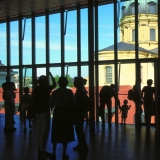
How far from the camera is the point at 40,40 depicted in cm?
1308

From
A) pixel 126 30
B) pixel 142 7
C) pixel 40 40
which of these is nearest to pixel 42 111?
pixel 126 30

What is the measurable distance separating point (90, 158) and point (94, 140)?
72.0 inches

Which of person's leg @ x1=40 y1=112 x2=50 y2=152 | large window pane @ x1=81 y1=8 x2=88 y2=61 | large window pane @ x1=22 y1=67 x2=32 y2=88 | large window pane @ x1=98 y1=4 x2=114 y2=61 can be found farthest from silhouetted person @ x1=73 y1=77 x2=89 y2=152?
large window pane @ x1=22 y1=67 x2=32 y2=88

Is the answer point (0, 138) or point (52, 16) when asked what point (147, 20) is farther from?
point (0, 138)

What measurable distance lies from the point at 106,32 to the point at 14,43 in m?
4.72

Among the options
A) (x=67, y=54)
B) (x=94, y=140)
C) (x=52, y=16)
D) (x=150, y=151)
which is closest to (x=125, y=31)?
(x=67, y=54)

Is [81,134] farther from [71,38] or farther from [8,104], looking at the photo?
[71,38]

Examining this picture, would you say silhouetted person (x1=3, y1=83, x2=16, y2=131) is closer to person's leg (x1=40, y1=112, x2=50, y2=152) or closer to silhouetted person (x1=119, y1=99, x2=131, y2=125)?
person's leg (x1=40, y1=112, x2=50, y2=152)

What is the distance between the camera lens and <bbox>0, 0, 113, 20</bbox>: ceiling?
11375 millimetres

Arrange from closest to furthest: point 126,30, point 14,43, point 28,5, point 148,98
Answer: point 148,98
point 126,30
point 28,5
point 14,43

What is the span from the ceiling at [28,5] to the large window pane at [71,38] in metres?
0.53

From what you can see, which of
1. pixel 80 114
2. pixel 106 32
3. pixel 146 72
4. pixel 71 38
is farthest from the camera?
pixel 71 38

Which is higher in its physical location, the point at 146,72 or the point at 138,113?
the point at 146,72

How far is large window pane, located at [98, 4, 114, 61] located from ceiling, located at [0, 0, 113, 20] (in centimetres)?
89
